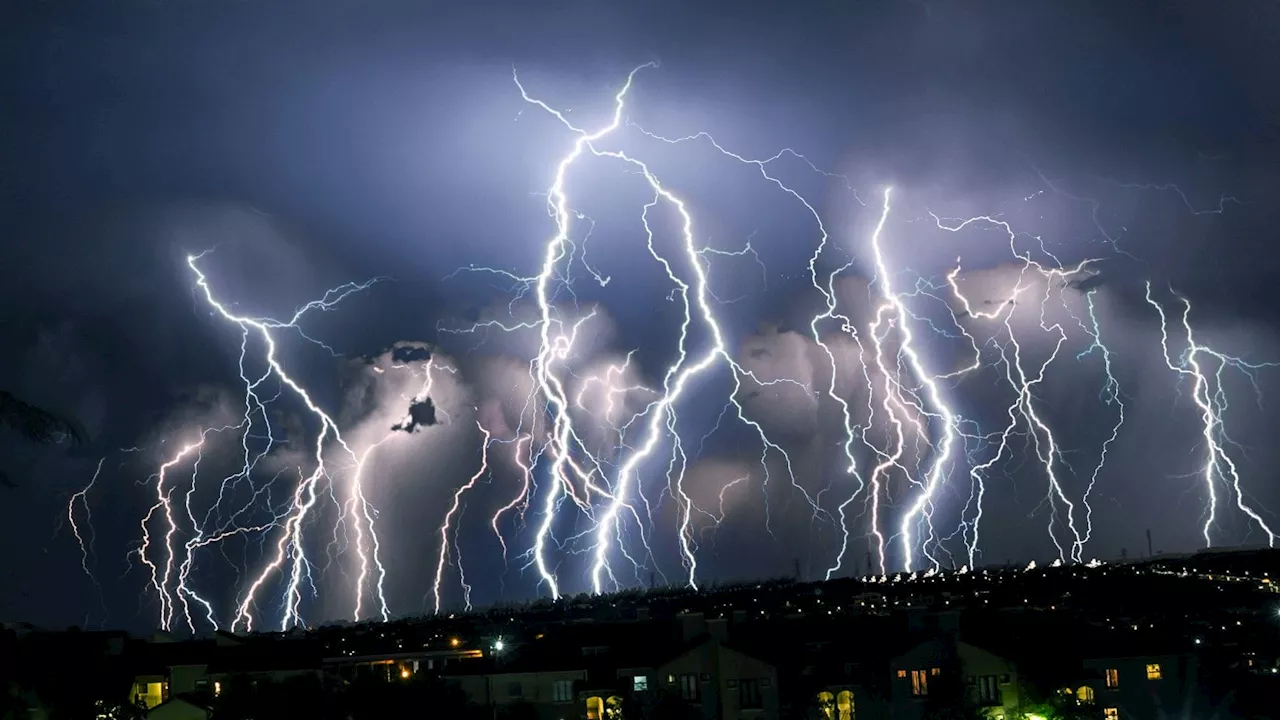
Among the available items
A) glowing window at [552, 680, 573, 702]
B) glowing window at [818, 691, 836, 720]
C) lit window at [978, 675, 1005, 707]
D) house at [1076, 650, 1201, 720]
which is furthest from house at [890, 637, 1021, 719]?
glowing window at [552, 680, 573, 702]

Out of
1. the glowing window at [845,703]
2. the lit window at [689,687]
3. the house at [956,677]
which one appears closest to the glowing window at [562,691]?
the lit window at [689,687]

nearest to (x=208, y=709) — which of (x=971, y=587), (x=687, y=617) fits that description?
(x=687, y=617)

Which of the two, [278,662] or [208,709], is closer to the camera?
[208,709]

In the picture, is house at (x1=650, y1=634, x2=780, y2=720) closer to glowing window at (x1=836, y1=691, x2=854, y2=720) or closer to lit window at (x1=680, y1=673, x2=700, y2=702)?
lit window at (x1=680, y1=673, x2=700, y2=702)

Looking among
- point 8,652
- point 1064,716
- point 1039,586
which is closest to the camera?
point 8,652

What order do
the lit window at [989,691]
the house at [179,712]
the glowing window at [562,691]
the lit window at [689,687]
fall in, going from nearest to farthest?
the lit window at [989,691]
the lit window at [689,687]
the glowing window at [562,691]
the house at [179,712]

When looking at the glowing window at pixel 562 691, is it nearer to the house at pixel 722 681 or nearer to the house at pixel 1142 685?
the house at pixel 722 681

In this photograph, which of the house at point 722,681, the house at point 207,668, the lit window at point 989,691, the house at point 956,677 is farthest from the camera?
the house at point 207,668

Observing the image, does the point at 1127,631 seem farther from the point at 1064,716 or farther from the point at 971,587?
the point at 971,587

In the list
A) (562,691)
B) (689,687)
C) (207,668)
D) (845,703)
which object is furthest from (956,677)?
(207,668)

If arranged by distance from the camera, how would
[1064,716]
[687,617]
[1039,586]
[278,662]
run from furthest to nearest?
[1039,586]
[278,662]
[687,617]
[1064,716]
